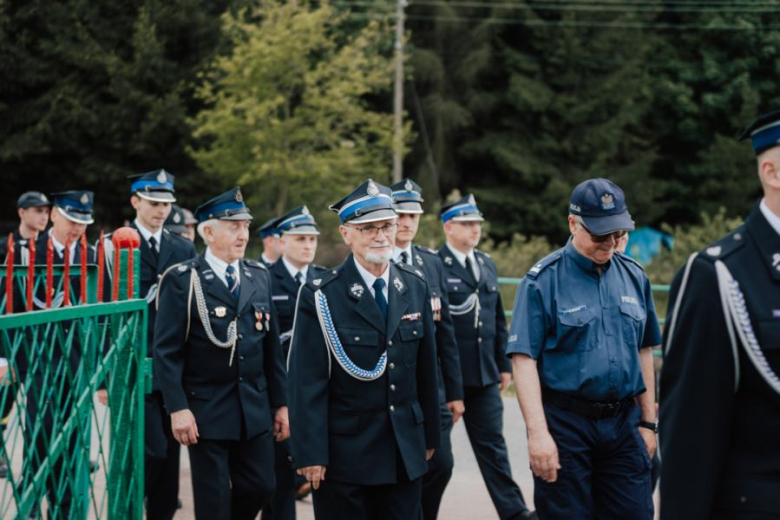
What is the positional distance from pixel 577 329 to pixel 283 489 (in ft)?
9.20

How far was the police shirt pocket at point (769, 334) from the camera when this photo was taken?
9.32 ft

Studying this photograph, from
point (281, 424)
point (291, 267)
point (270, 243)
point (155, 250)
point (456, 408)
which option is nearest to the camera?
point (456, 408)

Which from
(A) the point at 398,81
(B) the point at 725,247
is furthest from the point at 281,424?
(A) the point at 398,81

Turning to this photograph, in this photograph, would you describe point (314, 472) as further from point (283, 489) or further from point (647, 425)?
point (283, 489)

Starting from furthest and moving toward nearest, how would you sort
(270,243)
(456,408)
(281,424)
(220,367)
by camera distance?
(270,243), (281,424), (456,408), (220,367)

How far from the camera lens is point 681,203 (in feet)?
123

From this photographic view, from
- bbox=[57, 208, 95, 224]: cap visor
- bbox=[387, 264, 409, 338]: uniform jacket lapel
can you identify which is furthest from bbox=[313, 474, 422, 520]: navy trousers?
bbox=[57, 208, 95, 224]: cap visor

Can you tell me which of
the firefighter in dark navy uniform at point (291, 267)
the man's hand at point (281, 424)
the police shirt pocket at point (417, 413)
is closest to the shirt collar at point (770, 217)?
the police shirt pocket at point (417, 413)

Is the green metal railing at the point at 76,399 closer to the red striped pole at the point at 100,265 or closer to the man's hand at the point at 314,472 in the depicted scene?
the red striped pole at the point at 100,265

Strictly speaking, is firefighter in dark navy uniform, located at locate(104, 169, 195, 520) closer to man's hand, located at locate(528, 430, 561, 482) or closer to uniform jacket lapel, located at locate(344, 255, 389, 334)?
uniform jacket lapel, located at locate(344, 255, 389, 334)

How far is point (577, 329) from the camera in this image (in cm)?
476

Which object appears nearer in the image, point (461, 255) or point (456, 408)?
point (456, 408)

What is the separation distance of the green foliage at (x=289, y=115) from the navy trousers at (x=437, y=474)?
782 inches

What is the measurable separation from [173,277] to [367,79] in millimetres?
21957
